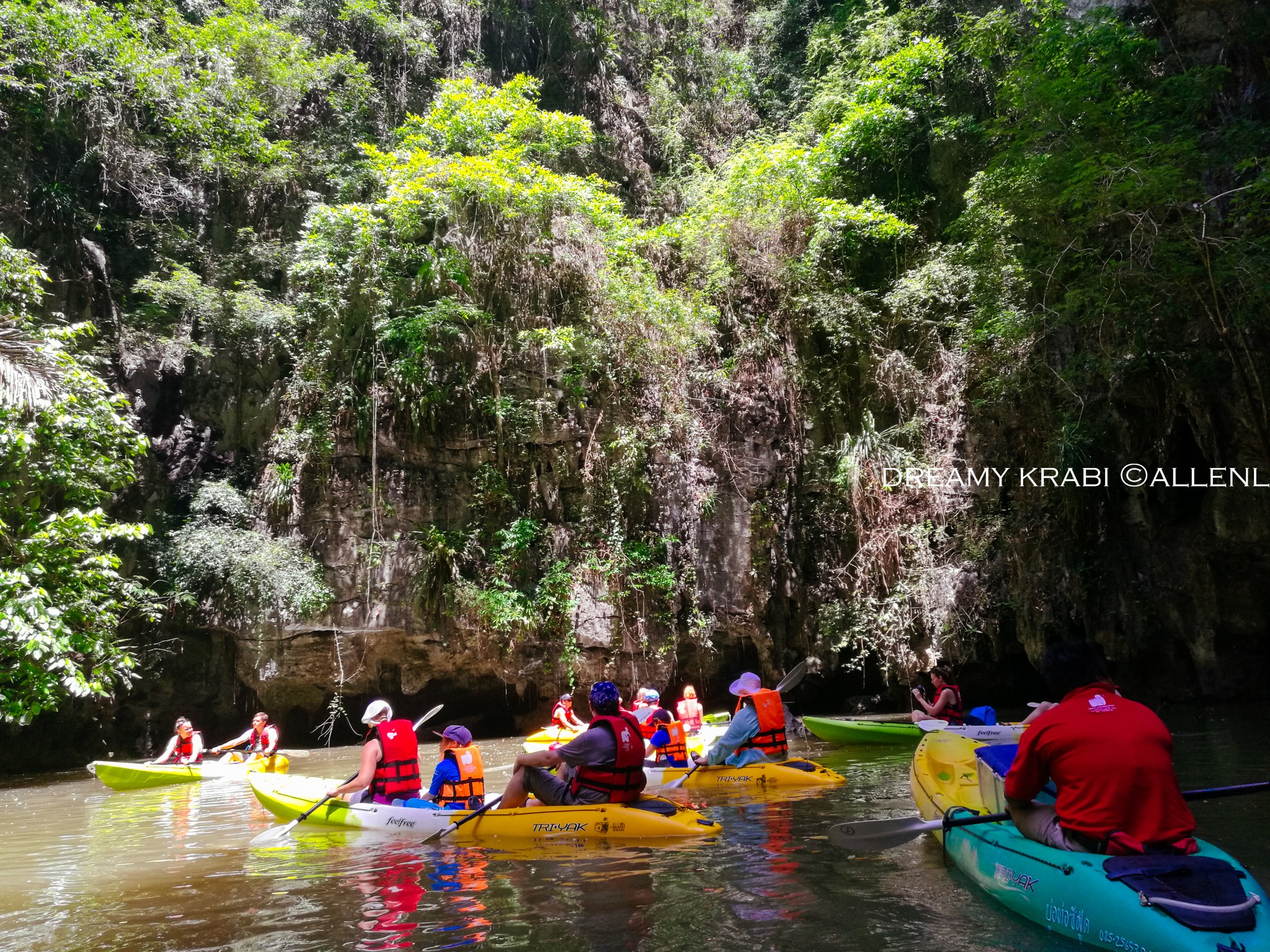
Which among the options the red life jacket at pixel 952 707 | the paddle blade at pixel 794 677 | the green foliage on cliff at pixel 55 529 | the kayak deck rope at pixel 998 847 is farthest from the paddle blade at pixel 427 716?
the red life jacket at pixel 952 707

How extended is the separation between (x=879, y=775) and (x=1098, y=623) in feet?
21.0

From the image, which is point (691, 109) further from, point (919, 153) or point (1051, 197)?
point (1051, 197)

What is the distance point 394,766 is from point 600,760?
6.52ft

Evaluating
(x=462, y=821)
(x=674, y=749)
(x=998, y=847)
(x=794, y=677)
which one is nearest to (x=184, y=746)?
(x=674, y=749)

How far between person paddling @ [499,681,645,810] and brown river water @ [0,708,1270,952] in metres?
0.40

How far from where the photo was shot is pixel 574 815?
17.0 feet

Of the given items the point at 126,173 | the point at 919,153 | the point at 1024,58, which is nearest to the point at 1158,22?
the point at 1024,58

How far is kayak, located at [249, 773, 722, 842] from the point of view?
510cm

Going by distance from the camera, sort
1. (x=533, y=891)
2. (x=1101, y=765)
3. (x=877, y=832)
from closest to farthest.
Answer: (x=1101, y=765) < (x=533, y=891) < (x=877, y=832)

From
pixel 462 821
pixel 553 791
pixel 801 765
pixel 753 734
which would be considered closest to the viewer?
pixel 553 791

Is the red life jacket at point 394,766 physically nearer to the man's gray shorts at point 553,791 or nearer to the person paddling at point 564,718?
the man's gray shorts at point 553,791

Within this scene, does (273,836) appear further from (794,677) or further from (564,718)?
(794,677)

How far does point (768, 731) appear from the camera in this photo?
7.68m

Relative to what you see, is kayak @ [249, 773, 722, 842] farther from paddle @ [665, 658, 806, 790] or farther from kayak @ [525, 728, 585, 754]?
kayak @ [525, 728, 585, 754]
